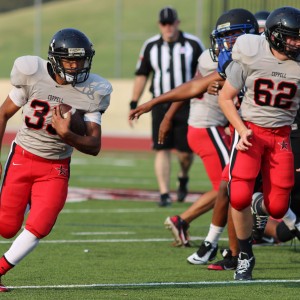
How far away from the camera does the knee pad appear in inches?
288

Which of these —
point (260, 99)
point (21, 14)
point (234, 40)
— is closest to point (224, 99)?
point (260, 99)

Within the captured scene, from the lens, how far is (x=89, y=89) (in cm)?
586

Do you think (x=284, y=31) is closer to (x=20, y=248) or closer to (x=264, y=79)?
(x=264, y=79)

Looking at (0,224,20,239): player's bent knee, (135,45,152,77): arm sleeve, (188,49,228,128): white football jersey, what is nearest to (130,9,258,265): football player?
(188,49,228,128): white football jersey

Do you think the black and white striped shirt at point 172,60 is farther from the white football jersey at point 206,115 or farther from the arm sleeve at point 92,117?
the arm sleeve at point 92,117

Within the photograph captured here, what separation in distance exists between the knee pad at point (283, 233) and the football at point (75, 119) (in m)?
2.18

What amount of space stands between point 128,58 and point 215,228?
56.1ft

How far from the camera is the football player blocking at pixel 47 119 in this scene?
5.74 metres

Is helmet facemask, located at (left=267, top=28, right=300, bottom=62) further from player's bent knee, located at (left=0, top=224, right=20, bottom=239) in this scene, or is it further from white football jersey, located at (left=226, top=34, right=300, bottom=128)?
player's bent knee, located at (left=0, top=224, right=20, bottom=239)

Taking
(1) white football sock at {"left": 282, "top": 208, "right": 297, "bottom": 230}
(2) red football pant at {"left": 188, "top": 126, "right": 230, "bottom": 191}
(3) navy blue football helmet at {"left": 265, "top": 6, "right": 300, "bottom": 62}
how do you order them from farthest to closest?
(2) red football pant at {"left": 188, "top": 126, "right": 230, "bottom": 191}, (1) white football sock at {"left": 282, "top": 208, "right": 297, "bottom": 230}, (3) navy blue football helmet at {"left": 265, "top": 6, "right": 300, "bottom": 62}

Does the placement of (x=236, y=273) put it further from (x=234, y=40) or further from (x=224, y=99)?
(x=234, y=40)

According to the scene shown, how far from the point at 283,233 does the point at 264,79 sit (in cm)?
171

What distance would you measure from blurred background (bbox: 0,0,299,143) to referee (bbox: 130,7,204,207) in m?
7.04

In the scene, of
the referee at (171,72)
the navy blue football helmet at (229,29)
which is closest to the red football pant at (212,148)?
the navy blue football helmet at (229,29)
